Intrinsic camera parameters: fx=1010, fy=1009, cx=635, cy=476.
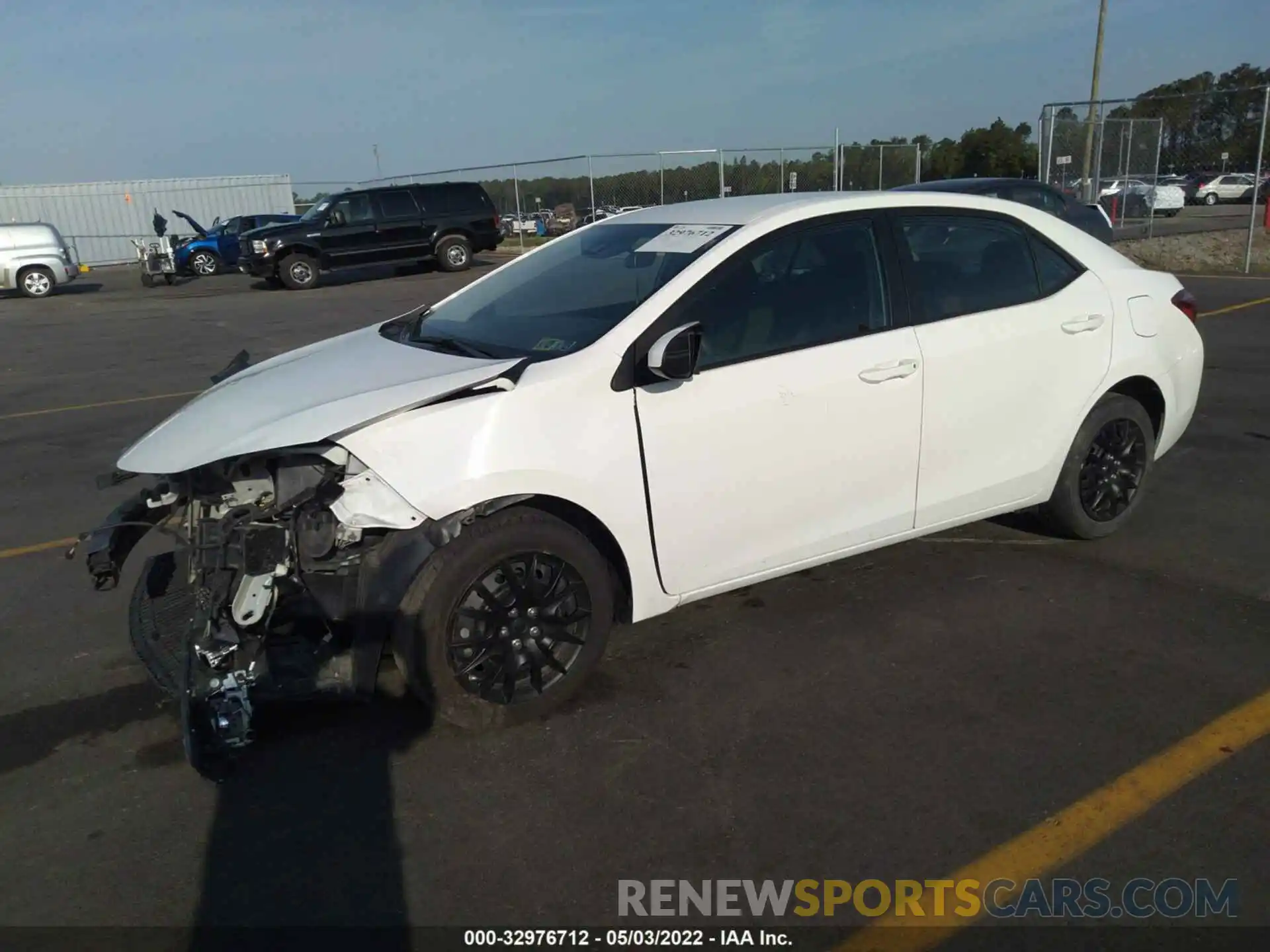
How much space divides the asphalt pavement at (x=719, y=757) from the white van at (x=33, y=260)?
21.6 meters

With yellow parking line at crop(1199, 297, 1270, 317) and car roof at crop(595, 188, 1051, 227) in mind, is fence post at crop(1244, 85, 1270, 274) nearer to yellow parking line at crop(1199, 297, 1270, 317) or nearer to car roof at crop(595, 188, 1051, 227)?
yellow parking line at crop(1199, 297, 1270, 317)

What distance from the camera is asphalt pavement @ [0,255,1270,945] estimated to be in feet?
9.13

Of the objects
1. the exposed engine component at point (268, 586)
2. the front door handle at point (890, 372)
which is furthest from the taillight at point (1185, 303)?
the exposed engine component at point (268, 586)

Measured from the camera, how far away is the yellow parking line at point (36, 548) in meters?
5.41

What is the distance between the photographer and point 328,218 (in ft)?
74.1

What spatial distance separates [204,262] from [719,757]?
28.4m

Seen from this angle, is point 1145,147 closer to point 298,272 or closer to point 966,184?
point 966,184

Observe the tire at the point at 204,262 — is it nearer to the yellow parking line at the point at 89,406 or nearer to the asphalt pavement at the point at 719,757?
the yellow parking line at the point at 89,406

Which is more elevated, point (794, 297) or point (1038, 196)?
point (794, 297)

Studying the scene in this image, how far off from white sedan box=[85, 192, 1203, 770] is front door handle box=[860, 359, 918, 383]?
1cm

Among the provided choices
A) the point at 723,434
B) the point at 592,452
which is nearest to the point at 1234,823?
the point at 723,434

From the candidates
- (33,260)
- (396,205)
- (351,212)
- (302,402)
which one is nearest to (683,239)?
(302,402)

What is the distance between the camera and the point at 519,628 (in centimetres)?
347

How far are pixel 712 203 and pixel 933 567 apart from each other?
200 centimetres
